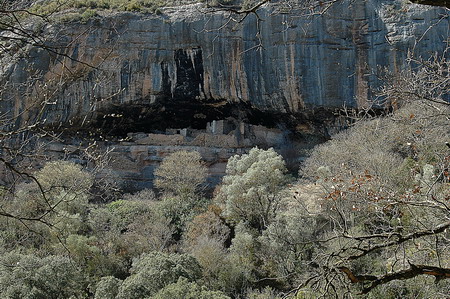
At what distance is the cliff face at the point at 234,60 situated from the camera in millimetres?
19281

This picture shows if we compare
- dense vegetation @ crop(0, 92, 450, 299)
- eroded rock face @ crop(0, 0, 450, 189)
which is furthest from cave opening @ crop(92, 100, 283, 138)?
dense vegetation @ crop(0, 92, 450, 299)

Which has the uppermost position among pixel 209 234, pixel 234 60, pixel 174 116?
pixel 234 60

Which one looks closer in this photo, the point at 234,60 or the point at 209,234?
the point at 209,234

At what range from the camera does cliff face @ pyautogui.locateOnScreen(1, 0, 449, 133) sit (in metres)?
19.3

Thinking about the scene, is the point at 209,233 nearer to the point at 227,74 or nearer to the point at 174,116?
the point at 227,74

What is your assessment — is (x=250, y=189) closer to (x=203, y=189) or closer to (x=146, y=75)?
(x=203, y=189)

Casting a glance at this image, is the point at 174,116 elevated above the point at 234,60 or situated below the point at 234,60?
below

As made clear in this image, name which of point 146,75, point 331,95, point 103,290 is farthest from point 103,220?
point 331,95

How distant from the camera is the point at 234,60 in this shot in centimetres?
2122

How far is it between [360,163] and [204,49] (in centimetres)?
1002

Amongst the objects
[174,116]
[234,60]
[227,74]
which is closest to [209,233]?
[234,60]

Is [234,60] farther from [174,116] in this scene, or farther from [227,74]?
[174,116]

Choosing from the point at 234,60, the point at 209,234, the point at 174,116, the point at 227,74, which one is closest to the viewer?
the point at 209,234

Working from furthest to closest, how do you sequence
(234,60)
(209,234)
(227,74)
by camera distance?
(227,74) < (234,60) < (209,234)
